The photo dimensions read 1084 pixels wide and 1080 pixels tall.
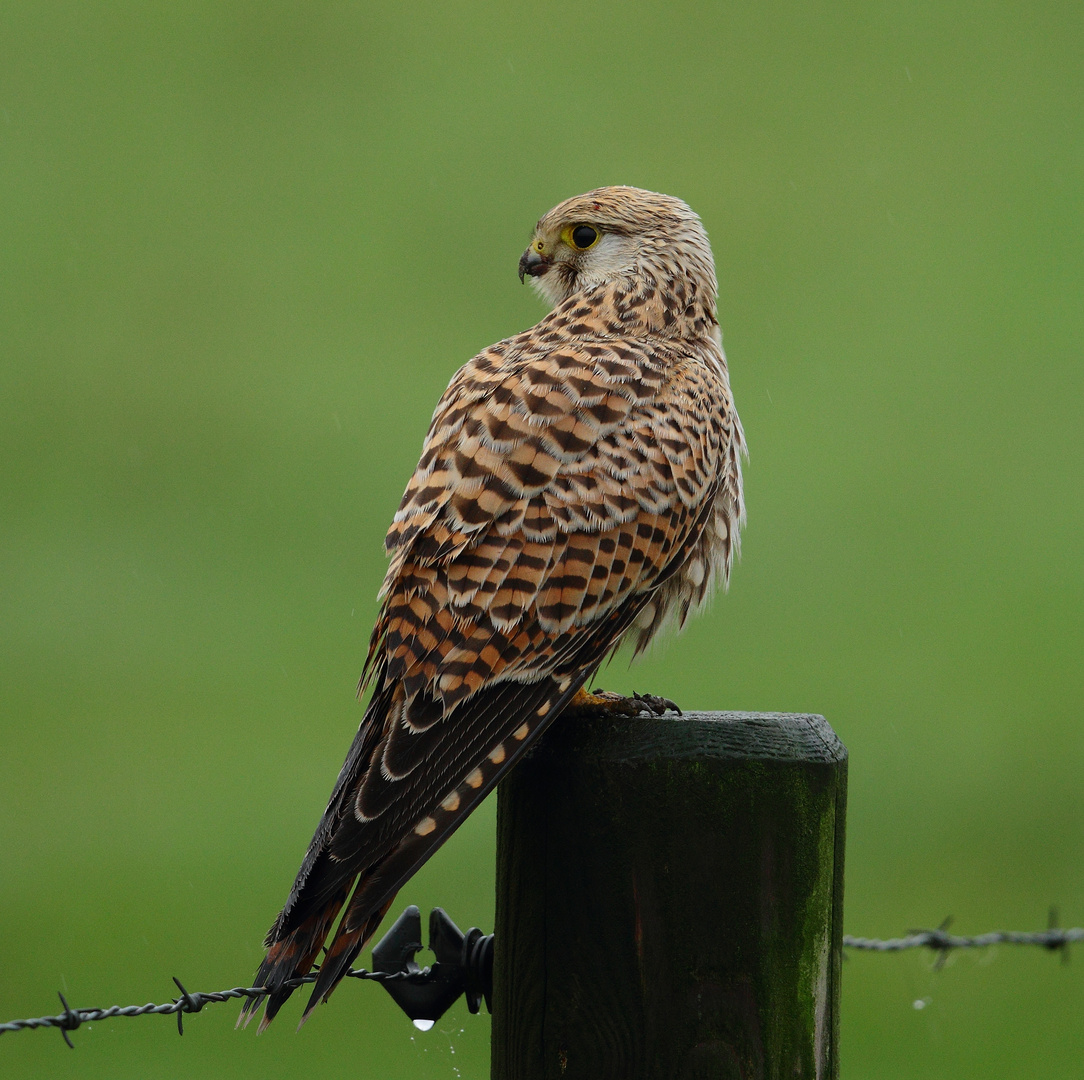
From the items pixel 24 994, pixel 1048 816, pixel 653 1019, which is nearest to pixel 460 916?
pixel 24 994

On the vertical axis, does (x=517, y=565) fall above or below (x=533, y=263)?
below

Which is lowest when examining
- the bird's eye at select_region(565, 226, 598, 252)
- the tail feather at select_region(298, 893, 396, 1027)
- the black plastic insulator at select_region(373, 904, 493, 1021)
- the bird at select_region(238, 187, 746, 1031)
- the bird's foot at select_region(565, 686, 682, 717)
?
the black plastic insulator at select_region(373, 904, 493, 1021)

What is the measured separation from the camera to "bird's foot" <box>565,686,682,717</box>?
8.81 ft

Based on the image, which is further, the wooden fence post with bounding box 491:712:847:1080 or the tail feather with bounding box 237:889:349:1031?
the tail feather with bounding box 237:889:349:1031

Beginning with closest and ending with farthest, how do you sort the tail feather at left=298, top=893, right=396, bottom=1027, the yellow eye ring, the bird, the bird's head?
the tail feather at left=298, top=893, right=396, bottom=1027, the bird, the bird's head, the yellow eye ring

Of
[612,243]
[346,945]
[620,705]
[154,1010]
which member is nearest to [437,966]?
[346,945]

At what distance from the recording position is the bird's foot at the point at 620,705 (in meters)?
2.69

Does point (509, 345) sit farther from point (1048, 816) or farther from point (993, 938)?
point (1048, 816)

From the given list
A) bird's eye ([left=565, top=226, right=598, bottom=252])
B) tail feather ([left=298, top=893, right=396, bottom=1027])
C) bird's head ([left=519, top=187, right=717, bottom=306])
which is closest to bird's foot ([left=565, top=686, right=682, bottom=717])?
tail feather ([left=298, top=893, right=396, bottom=1027])

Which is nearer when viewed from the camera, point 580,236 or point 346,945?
point 346,945

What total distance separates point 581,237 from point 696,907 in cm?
225

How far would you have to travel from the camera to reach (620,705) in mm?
2766

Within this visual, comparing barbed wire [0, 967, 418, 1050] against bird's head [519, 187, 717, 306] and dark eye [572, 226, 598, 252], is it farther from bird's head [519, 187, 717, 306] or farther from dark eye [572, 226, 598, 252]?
dark eye [572, 226, 598, 252]

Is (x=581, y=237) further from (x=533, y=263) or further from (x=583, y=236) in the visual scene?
(x=533, y=263)
